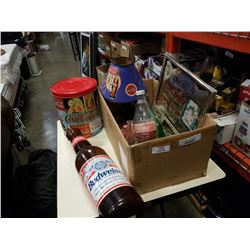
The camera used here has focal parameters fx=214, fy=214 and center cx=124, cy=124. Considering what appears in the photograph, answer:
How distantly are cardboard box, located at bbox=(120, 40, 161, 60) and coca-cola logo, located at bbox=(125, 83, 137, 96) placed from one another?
0.74m

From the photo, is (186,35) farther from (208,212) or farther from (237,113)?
(208,212)

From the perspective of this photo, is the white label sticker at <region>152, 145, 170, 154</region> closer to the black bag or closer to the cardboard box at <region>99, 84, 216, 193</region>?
the cardboard box at <region>99, 84, 216, 193</region>

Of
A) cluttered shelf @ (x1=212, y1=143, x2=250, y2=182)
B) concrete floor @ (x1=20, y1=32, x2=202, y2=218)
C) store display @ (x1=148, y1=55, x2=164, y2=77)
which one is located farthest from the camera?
concrete floor @ (x1=20, y1=32, x2=202, y2=218)

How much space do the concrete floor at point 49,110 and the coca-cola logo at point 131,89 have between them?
1.22 feet

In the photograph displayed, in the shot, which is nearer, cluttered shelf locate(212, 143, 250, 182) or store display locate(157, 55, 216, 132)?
store display locate(157, 55, 216, 132)

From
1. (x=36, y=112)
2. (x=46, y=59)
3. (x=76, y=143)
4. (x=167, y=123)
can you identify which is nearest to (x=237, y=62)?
(x=167, y=123)

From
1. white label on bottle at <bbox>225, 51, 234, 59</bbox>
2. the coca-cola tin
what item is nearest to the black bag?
the coca-cola tin

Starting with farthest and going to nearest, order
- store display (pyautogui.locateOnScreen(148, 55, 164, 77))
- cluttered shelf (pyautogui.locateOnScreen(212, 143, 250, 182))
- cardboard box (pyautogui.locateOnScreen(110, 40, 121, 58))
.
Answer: cardboard box (pyautogui.locateOnScreen(110, 40, 121, 58)) < store display (pyautogui.locateOnScreen(148, 55, 164, 77)) < cluttered shelf (pyautogui.locateOnScreen(212, 143, 250, 182))

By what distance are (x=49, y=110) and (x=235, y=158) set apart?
92.7 inches

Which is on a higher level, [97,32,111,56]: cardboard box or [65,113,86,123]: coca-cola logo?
[97,32,111,56]: cardboard box

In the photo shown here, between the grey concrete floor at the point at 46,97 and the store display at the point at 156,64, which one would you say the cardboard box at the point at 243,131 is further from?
the grey concrete floor at the point at 46,97

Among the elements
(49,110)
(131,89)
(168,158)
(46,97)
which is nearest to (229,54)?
(131,89)

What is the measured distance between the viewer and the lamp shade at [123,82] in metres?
0.73

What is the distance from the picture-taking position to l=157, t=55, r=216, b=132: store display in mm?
632
